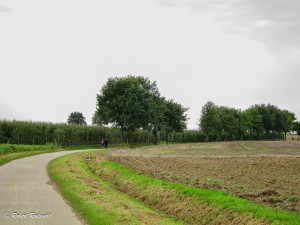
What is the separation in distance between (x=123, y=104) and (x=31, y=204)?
6813cm

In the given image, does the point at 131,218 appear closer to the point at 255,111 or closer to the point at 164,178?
the point at 164,178

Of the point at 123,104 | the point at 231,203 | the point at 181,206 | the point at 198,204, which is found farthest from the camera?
the point at 123,104

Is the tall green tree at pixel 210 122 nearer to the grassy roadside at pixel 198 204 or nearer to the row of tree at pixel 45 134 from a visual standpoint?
the row of tree at pixel 45 134

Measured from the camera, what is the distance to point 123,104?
275 ft

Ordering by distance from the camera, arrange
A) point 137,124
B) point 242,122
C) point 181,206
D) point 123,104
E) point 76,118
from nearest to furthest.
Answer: point 181,206 < point 123,104 < point 137,124 < point 242,122 < point 76,118

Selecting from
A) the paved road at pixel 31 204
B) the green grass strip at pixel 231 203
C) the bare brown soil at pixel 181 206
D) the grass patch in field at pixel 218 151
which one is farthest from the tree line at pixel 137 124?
the green grass strip at pixel 231 203

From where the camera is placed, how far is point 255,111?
148 meters

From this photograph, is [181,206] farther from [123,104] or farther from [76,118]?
[76,118]

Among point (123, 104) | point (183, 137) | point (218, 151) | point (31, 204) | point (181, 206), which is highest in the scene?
point (123, 104)

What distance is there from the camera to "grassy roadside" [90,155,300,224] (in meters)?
12.9

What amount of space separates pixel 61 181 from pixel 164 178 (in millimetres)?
6257

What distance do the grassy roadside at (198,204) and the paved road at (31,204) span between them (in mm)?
4842

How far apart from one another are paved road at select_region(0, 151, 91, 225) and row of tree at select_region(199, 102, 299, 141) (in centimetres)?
9752

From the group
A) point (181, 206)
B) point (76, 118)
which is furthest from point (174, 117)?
point (181, 206)
